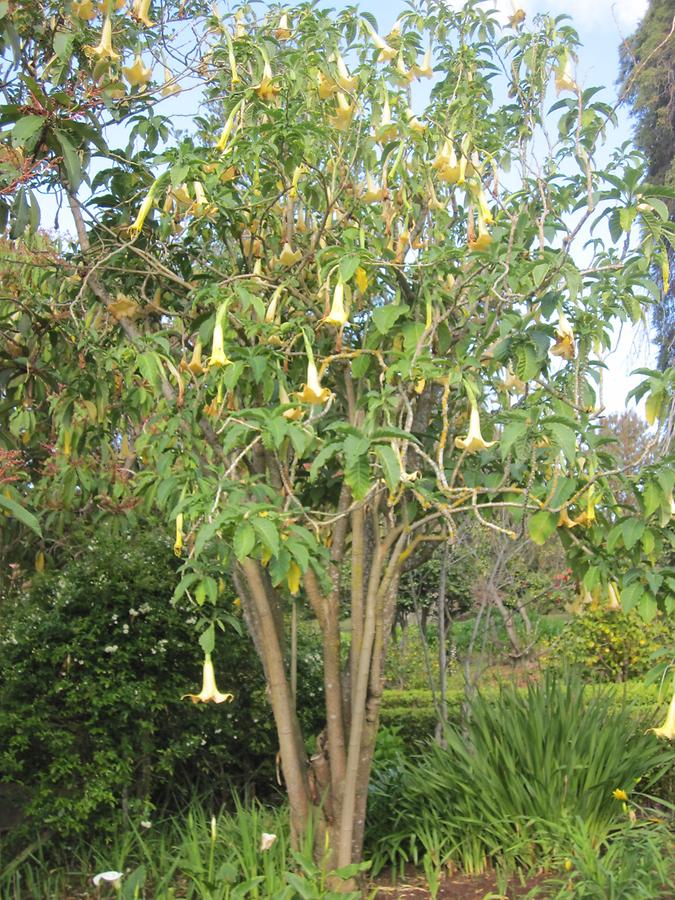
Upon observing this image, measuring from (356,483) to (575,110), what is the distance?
1.68 m

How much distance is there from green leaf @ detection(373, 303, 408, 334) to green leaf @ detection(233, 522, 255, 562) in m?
0.84

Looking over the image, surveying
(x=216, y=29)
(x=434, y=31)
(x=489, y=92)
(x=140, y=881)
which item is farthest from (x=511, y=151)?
(x=140, y=881)

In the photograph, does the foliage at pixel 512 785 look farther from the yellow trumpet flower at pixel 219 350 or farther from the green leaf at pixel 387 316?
the yellow trumpet flower at pixel 219 350

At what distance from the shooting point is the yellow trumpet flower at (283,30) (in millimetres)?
3543

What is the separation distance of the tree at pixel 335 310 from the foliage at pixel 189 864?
220 millimetres

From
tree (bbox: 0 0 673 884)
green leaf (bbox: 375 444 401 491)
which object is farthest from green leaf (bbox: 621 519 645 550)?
green leaf (bbox: 375 444 401 491)

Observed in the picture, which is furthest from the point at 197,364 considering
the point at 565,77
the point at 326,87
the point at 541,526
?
the point at 565,77

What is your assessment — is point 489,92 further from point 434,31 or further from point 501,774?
point 501,774

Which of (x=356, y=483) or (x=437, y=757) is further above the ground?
(x=356, y=483)

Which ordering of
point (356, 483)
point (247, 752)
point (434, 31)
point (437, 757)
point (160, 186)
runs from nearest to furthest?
1. point (356, 483)
2. point (160, 186)
3. point (434, 31)
4. point (437, 757)
5. point (247, 752)

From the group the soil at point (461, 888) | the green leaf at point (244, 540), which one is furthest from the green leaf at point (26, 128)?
the soil at point (461, 888)

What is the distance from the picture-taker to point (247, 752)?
4887mm

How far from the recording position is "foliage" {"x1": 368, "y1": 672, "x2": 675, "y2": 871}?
3.54 m

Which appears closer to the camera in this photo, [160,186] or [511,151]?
[160,186]
